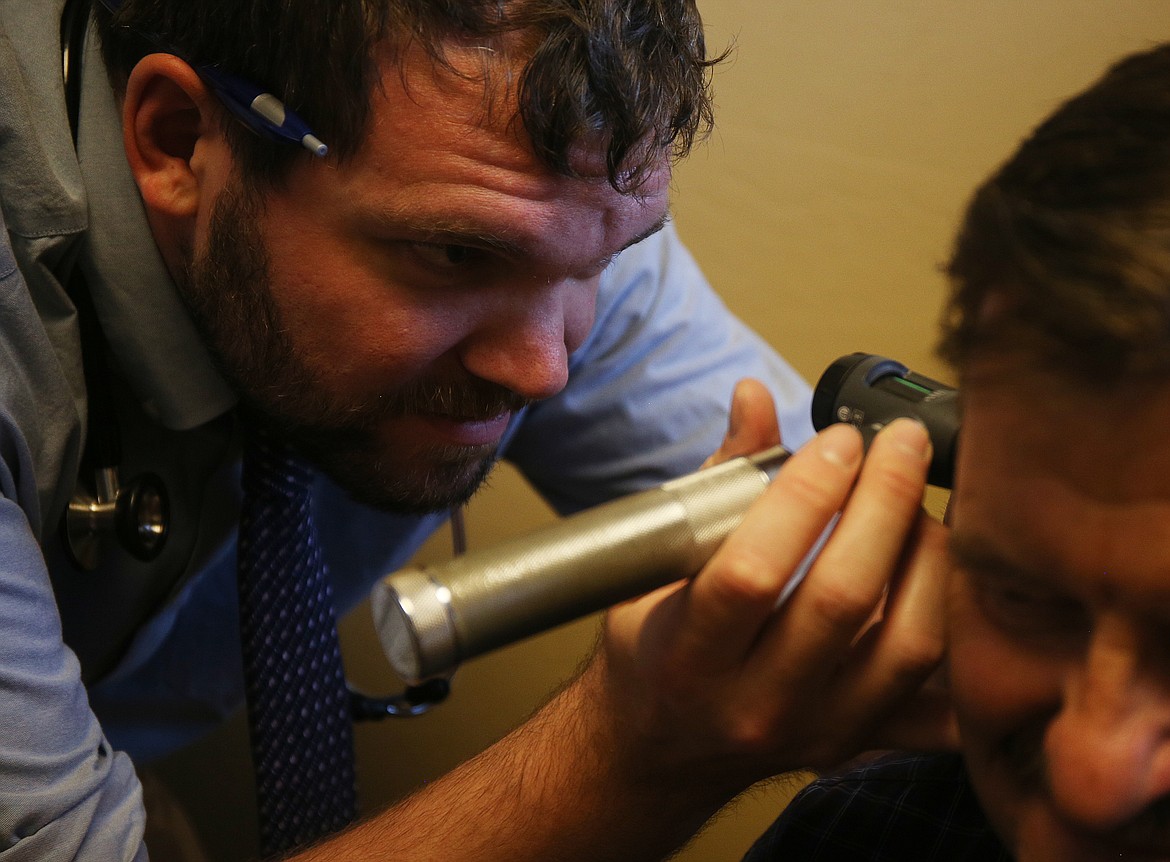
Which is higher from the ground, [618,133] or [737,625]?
[618,133]

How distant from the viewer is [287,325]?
89 cm

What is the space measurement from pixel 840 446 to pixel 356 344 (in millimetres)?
436

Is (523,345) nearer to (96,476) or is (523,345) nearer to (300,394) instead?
(300,394)

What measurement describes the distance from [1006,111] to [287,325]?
0.81 m

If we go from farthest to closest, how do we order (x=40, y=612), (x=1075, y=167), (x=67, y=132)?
1. (x=67, y=132)
2. (x=40, y=612)
3. (x=1075, y=167)

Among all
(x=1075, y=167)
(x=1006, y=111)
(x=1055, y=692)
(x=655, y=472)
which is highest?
(x=1075, y=167)

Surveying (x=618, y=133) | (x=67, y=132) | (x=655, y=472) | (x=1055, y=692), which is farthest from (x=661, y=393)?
(x=1055, y=692)

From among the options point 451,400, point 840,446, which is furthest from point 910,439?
point 451,400

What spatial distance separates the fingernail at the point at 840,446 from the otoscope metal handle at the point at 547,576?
0.05 metres

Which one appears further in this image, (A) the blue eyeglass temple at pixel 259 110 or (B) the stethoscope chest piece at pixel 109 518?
(B) the stethoscope chest piece at pixel 109 518

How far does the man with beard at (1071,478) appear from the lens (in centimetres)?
44

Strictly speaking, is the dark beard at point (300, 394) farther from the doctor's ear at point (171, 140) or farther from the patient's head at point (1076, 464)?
the patient's head at point (1076, 464)

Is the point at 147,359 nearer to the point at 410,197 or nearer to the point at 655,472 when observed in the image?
the point at 410,197

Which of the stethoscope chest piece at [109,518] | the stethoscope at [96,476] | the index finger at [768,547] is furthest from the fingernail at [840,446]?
the stethoscope chest piece at [109,518]
